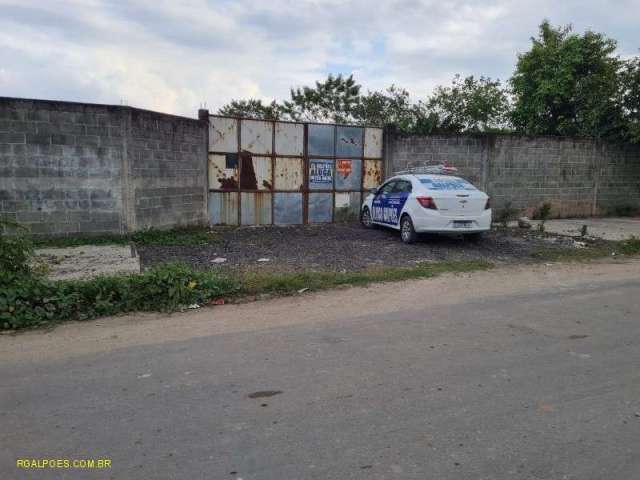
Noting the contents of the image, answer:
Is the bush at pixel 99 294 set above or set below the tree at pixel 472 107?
below

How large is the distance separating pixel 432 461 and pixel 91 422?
2.08 metres

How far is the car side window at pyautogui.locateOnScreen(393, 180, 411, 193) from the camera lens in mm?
10438

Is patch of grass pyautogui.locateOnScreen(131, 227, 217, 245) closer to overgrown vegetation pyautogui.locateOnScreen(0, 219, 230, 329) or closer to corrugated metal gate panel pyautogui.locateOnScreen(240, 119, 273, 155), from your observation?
corrugated metal gate panel pyautogui.locateOnScreen(240, 119, 273, 155)

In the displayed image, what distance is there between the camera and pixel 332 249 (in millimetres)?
9492

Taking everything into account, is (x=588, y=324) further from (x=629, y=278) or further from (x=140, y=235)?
(x=140, y=235)

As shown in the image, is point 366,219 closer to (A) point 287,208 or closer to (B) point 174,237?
(A) point 287,208

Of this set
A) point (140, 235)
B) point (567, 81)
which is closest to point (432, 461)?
point (140, 235)

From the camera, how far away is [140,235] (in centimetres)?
981

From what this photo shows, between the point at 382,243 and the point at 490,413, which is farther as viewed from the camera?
the point at 382,243

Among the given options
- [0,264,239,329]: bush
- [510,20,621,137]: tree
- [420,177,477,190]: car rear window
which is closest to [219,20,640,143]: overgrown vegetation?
[510,20,621,137]: tree

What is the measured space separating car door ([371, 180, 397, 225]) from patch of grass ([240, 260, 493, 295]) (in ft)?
10.6

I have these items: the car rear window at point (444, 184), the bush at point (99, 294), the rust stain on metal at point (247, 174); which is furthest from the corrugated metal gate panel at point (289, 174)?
the bush at point (99, 294)

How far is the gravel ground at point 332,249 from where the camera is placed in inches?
320

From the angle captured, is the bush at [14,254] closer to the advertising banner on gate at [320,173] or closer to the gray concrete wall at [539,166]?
the advertising banner on gate at [320,173]
